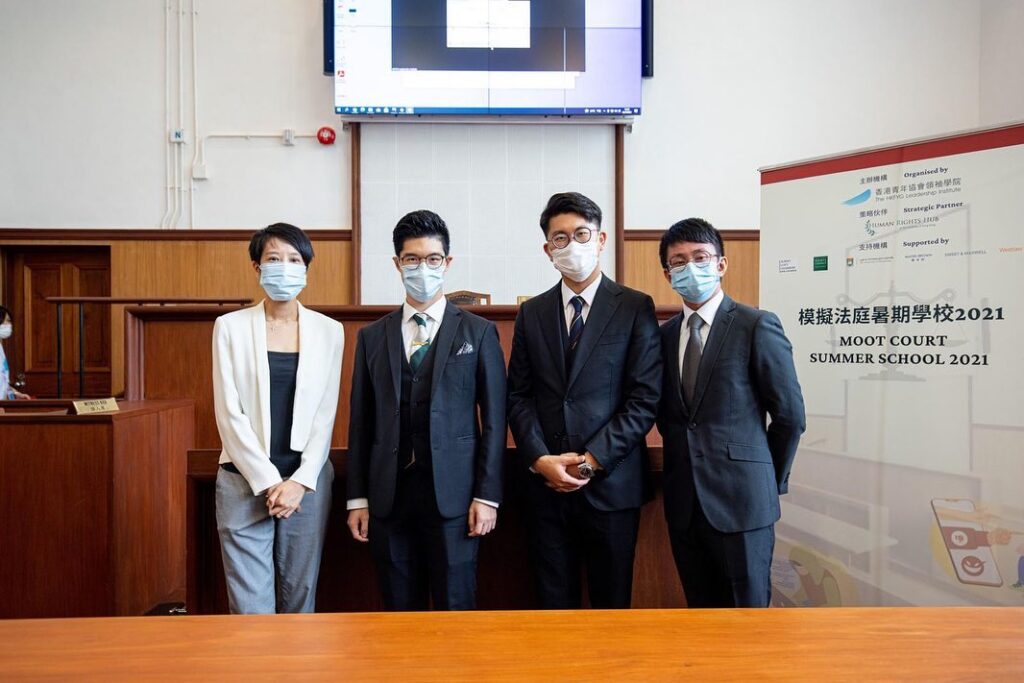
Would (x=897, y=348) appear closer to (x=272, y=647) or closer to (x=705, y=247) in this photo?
(x=705, y=247)

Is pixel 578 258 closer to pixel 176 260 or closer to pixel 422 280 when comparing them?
pixel 422 280

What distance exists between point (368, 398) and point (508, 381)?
44 centimetres

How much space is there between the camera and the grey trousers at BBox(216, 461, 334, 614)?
185 cm

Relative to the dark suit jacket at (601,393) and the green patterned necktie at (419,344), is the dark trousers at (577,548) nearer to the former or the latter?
the dark suit jacket at (601,393)

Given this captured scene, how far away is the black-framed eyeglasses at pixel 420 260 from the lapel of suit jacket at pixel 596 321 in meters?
0.49

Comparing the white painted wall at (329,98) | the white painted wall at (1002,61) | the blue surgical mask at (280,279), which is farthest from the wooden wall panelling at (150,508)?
the white painted wall at (1002,61)

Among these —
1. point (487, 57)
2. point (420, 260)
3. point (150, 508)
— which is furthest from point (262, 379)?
point (487, 57)

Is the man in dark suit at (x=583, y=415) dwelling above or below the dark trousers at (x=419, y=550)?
above

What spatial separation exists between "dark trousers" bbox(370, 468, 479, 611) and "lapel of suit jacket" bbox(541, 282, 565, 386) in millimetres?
499

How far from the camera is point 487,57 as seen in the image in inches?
211

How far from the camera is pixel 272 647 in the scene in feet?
3.01

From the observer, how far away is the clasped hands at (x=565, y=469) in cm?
173

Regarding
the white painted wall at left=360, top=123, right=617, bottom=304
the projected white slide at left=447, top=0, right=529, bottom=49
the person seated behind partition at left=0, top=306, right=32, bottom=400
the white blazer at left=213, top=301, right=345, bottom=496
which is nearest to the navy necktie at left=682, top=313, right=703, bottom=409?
the white blazer at left=213, top=301, right=345, bottom=496

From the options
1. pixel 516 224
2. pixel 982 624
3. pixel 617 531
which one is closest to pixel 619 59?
pixel 516 224
